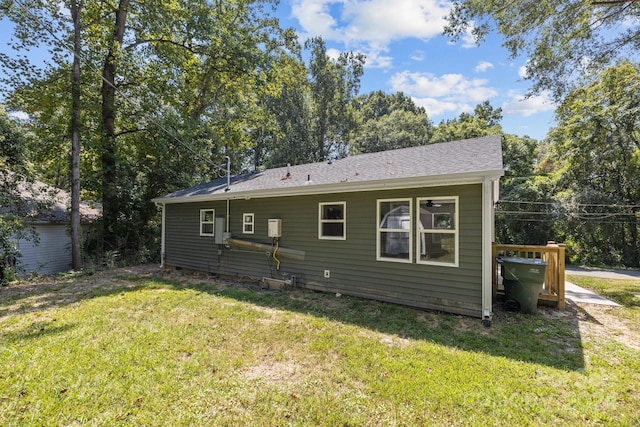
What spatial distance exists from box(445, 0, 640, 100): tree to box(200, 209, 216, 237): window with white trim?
9.20 meters

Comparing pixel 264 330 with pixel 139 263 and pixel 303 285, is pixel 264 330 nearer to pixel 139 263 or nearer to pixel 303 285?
pixel 303 285

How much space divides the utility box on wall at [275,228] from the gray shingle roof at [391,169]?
0.70m

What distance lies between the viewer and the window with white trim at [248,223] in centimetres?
796

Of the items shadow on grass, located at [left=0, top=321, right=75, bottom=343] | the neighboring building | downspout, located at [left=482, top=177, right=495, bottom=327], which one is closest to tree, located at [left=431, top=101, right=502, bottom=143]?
downspout, located at [left=482, top=177, right=495, bottom=327]

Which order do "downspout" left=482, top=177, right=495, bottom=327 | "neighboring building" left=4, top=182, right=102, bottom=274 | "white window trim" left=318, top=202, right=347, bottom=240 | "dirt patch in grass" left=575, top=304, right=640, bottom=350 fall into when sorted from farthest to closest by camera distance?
"neighboring building" left=4, top=182, right=102, bottom=274, "white window trim" left=318, top=202, right=347, bottom=240, "downspout" left=482, top=177, right=495, bottom=327, "dirt patch in grass" left=575, top=304, right=640, bottom=350

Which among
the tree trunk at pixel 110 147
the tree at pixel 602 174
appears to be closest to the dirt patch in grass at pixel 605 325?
the tree at pixel 602 174

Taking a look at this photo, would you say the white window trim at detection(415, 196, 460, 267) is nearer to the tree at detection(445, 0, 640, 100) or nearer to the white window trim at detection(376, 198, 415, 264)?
the white window trim at detection(376, 198, 415, 264)

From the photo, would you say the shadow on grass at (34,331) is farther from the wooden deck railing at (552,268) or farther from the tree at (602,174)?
the tree at (602,174)

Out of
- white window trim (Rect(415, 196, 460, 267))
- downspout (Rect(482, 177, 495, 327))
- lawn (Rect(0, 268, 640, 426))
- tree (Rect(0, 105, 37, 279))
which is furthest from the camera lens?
tree (Rect(0, 105, 37, 279))

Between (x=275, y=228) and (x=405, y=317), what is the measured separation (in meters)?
3.55

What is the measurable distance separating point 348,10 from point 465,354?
1275 centimetres

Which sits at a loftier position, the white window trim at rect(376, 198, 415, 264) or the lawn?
the white window trim at rect(376, 198, 415, 264)

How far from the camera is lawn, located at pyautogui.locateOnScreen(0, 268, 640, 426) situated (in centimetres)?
253

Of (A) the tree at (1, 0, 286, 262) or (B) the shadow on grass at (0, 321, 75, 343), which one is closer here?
(B) the shadow on grass at (0, 321, 75, 343)
